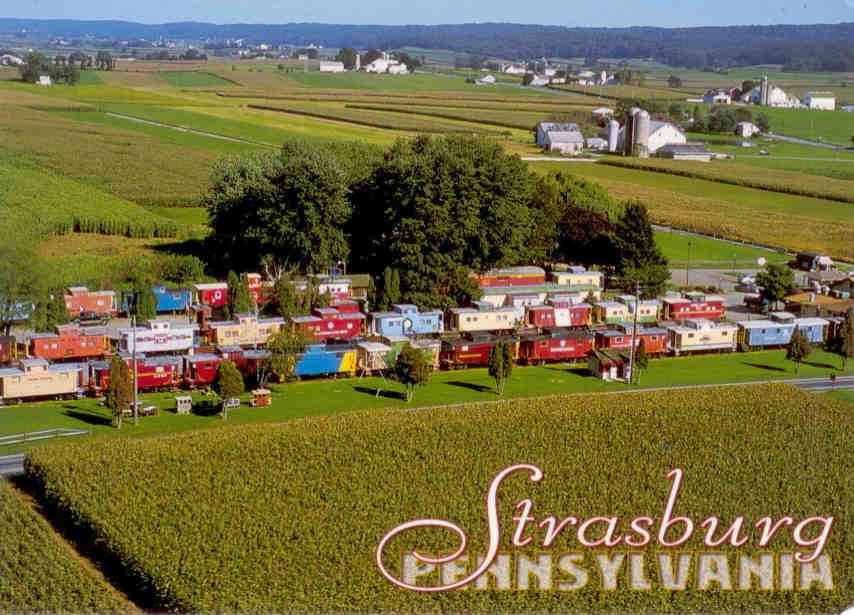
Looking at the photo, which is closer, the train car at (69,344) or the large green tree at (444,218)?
the train car at (69,344)

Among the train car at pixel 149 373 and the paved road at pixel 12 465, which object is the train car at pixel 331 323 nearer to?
the train car at pixel 149 373

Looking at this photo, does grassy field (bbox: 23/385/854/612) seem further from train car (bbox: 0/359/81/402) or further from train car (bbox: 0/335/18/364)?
train car (bbox: 0/335/18/364)

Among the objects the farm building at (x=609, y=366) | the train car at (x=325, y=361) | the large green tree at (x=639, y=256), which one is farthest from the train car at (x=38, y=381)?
the large green tree at (x=639, y=256)

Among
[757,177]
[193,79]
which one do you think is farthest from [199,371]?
[193,79]

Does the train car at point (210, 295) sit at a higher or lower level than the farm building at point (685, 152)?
lower

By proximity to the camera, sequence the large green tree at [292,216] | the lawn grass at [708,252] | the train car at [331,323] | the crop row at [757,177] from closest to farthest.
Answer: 1. the train car at [331,323]
2. the large green tree at [292,216]
3. the lawn grass at [708,252]
4. the crop row at [757,177]

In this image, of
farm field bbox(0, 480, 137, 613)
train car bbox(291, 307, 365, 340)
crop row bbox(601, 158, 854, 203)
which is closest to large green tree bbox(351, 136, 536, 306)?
train car bbox(291, 307, 365, 340)

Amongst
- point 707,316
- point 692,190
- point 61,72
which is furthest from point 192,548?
point 61,72

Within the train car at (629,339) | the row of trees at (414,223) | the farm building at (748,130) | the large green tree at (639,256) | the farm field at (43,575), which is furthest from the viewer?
the farm building at (748,130)
